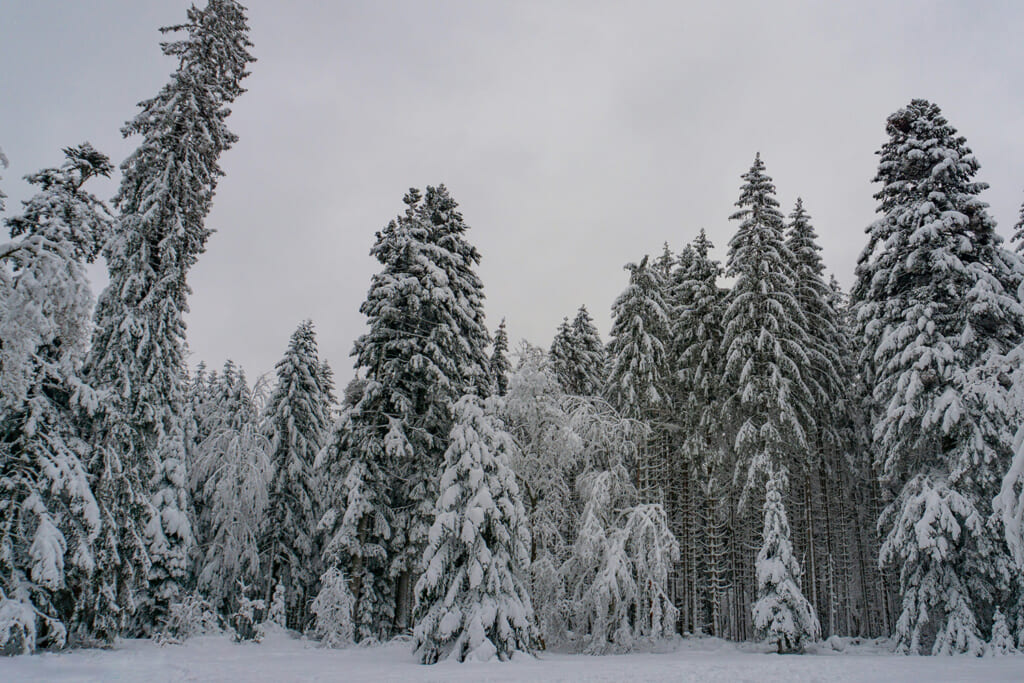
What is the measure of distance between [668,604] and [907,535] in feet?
24.7

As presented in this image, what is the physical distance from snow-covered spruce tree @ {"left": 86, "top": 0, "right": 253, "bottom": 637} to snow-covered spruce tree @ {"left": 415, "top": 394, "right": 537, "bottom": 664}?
791 cm

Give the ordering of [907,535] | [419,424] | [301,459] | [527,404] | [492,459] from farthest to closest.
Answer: [301,459] → [419,424] → [527,404] → [907,535] → [492,459]

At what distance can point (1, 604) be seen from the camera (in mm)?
13148

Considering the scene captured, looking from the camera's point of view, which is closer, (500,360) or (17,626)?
(17,626)

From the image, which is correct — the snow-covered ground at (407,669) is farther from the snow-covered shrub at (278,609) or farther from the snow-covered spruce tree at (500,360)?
the snow-covered spruce tree at (500,360)

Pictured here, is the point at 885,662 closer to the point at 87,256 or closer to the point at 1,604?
the point at 1,604

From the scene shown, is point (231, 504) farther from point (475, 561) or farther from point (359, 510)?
point (475, 561)

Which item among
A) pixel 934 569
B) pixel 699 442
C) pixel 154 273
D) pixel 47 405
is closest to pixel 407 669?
pixel 47 405

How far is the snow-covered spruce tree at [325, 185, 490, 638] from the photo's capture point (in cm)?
2298

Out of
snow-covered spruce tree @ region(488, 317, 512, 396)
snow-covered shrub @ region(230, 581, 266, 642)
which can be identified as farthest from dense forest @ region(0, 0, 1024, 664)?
snow-covered spruce tree @ region(488, 317, 512, 396)

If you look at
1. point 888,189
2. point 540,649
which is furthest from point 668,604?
point 888,189

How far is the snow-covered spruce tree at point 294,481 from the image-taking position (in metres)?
32.8

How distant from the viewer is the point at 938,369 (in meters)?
20.3

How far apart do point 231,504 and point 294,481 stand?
4.07 m
